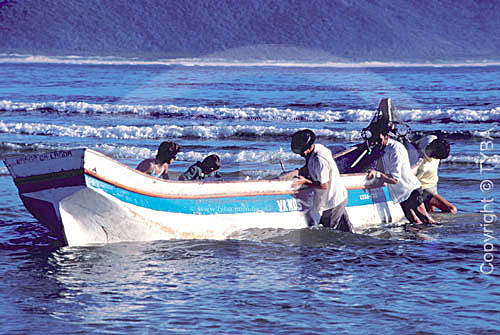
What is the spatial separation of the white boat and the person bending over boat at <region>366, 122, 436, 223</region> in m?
1.21

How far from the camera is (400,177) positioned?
10.4m

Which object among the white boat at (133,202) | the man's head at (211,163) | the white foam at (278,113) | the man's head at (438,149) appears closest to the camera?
the white boat at (133,202)

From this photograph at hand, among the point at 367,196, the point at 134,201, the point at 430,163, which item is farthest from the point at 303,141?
the point at 430,163

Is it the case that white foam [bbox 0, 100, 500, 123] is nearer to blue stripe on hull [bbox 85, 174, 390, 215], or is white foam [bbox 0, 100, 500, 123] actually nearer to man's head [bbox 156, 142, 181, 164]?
blue stripe on hull [bbox 85, 174, 390, 215]

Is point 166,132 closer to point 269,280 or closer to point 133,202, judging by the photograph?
point 133,202

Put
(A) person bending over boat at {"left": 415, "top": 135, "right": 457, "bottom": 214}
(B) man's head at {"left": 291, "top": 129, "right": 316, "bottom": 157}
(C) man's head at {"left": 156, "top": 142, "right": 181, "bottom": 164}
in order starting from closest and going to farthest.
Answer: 1. (B) man's head at {"left": 291, "top": 129, "right": 316, "bottom": 157}
2. (C) man's head at {"left": 156, "top": 142, "right": 181, "bottom": 164}
3. (A) person bending over boat at {"left": 415, "top": 135, "right": 457, "bottom": 214}

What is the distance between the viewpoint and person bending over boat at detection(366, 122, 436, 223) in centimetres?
1014

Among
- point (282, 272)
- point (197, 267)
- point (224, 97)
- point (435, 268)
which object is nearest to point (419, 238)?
point (435, 268)

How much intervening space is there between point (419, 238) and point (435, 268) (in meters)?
1.77

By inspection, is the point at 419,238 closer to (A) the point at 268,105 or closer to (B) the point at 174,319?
(B) the point at 174,319

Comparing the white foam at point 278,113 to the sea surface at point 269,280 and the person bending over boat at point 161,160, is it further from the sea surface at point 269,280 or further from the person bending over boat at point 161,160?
the person bending over boat at point 161,160

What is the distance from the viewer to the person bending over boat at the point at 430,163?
11000mm

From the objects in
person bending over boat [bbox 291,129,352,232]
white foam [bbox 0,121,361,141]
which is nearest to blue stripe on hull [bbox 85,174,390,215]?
person bending over boat [bbox 291,129,352,232]

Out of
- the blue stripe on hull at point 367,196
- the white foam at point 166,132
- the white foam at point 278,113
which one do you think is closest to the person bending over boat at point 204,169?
the blue stripe on hull at point 367,196
